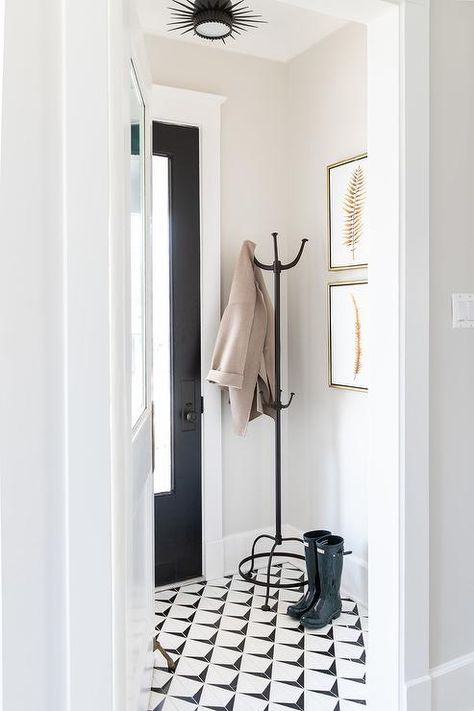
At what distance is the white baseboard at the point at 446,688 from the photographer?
1.84 metres

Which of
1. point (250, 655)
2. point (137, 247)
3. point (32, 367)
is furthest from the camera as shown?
point (250, 655)

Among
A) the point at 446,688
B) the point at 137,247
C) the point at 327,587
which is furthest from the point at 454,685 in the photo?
the point at 137,247

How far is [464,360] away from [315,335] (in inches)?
46.4

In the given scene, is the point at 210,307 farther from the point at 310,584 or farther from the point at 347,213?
the point at 310,584

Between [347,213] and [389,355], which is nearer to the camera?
[389,355]

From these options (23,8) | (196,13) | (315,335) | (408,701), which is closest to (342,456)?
(315,335)

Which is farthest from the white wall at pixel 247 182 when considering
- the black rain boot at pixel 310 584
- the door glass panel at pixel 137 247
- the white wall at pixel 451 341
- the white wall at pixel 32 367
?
the white wall at pixel 32 367

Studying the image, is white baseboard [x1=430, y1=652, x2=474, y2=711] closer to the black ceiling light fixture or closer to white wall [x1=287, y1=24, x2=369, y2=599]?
white wall [x1=287, y1=24, x2=369, y2=599]

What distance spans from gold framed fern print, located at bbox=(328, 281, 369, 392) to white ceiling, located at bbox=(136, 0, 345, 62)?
3.93 feet

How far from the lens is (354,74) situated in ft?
9.13

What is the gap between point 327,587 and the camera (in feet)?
8.56

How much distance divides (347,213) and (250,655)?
6.27 feet

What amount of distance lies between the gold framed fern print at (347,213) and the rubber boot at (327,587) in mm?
→ 1237

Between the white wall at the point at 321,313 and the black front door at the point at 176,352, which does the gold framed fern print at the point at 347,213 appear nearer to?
the white wall at the point at 321,313
